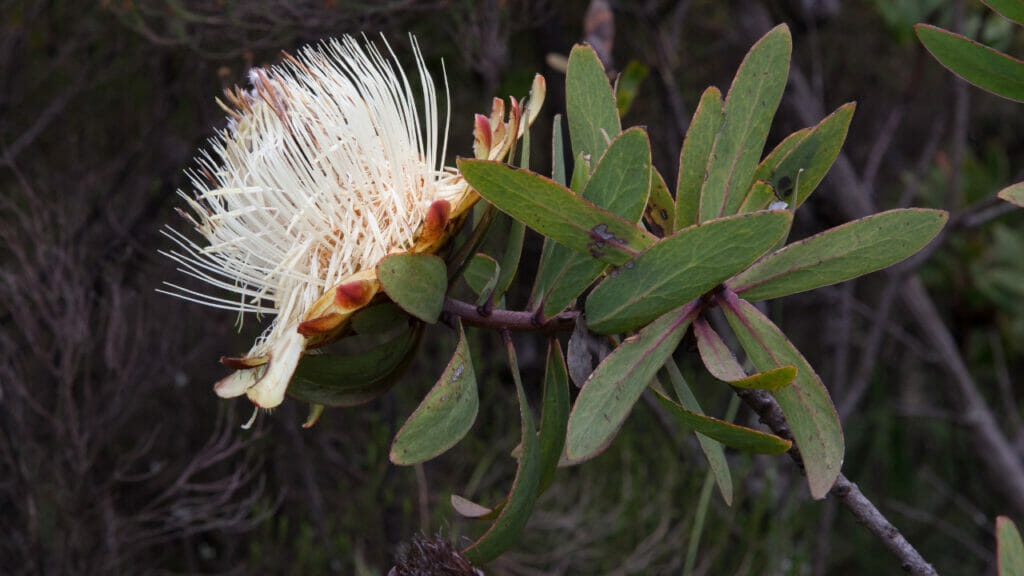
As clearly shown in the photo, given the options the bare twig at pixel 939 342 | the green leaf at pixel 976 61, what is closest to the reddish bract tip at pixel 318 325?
the green leaf at pixel 976 61

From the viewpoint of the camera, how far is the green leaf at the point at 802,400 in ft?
1.78

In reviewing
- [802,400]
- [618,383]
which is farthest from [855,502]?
[618,383]

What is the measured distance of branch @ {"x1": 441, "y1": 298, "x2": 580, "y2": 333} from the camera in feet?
1.97

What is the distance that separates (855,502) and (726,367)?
16 cm

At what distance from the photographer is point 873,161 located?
7.00ft

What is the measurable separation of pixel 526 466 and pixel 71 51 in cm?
245

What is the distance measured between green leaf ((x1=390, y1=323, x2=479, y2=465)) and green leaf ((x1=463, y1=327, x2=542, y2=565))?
1.5 inches

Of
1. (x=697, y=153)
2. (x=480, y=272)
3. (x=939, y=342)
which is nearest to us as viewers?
(x=697, y=153)

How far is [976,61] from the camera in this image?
2.08 ft

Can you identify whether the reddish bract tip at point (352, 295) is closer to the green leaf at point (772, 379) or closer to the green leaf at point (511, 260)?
the green leaf at point (511, 260)

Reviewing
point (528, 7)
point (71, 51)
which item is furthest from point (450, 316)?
point (71, 51)

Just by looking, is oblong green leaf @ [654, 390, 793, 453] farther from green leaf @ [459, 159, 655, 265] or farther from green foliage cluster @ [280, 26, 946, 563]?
green leaf @ [459, 159, 655, 265]

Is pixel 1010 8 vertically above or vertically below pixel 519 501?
above

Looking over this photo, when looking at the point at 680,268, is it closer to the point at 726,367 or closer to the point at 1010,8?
the point at 726,367
